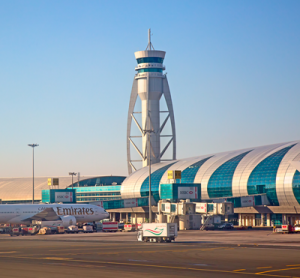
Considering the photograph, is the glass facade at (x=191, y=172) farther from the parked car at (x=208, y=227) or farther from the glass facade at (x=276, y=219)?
the parked car at (x=208, y=227)

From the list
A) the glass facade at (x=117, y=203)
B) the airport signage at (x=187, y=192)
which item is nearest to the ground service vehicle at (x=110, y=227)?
the airport signage at (x=187, y=192)

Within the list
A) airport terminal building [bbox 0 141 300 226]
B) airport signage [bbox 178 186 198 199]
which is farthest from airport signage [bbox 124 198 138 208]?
airport signage [bbox 178 186 198 199]

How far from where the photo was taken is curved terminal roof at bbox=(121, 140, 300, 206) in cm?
11131

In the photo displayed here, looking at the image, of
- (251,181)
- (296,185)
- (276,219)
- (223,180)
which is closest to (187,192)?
(251,181)

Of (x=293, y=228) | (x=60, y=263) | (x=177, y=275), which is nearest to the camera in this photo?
(x=177, y=275)

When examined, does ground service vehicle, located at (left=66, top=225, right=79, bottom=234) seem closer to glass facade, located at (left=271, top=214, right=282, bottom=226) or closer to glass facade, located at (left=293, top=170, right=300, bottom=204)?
glass facade, located at (left=271, top=214, right=282, bottom=226)

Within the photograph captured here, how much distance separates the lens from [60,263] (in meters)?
34.2

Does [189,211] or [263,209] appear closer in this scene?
[189,211]

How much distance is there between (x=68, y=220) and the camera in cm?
9569

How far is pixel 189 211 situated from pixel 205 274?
71783 millimetres

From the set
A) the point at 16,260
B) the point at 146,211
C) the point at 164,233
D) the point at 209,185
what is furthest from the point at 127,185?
the point at 16,260

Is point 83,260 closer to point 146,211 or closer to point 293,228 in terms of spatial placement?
point 293,228

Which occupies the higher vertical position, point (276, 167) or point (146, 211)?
point (276, 167)

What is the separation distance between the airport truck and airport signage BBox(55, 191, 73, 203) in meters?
86.5
